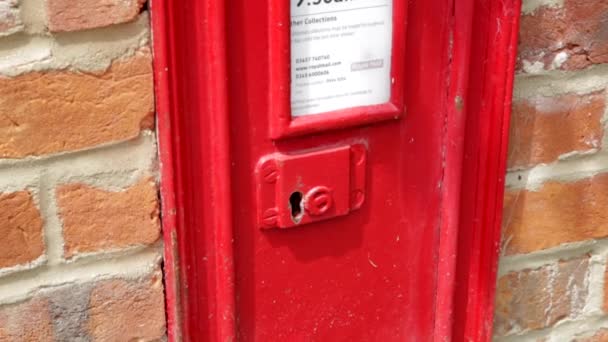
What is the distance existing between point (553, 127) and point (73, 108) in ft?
1.74

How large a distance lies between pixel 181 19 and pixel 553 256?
21.9 inches

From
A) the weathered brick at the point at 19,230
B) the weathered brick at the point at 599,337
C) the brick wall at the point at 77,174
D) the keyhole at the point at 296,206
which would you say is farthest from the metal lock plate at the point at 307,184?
the weathered brick at the point at 599,337

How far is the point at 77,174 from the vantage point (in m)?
0.83

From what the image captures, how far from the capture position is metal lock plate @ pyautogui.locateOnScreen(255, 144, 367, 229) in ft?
2.87

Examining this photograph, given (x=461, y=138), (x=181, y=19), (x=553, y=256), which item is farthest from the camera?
(x=553, y=256)

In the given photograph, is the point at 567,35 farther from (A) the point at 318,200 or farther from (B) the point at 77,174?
(B) the point at 77,174

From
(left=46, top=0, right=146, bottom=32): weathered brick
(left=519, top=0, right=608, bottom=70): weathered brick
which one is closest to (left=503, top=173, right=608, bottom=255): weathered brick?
(left=519, top=0, right=608, bottom=70): weathered brick

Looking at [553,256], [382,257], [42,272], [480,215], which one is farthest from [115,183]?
[553,256]

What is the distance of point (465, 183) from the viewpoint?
3.23ft

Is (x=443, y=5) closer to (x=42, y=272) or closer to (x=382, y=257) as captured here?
(x=382, y=257)

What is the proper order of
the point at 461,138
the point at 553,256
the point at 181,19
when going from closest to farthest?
1. the point at 181,19
2. the point at 461,138
3. the point at 553,256

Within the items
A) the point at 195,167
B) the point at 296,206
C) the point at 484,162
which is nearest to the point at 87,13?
the point at 195,167

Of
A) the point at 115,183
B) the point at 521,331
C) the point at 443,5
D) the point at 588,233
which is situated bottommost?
the point at 521,331

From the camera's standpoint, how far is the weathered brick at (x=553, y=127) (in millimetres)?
1018
